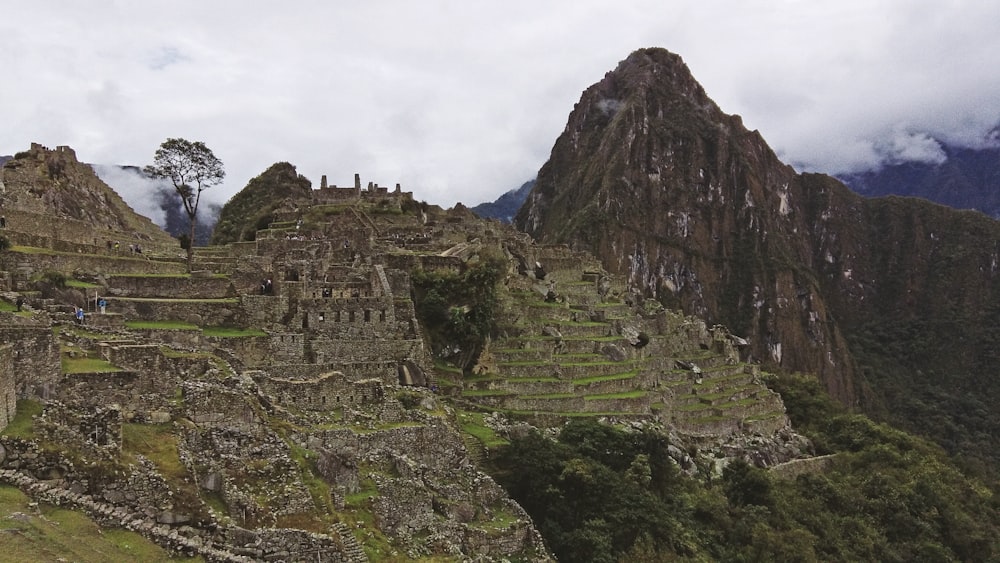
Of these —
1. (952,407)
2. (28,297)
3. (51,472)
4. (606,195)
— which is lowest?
(952,407)

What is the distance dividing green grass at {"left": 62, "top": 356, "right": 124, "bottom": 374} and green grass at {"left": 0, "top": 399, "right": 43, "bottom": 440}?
4.42ft

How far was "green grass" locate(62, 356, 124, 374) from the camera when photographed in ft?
50.5

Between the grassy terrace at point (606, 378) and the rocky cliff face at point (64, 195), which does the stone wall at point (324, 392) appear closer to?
the rocky cliff face at point (64, 195)

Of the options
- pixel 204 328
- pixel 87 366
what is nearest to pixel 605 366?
pixel 204 328

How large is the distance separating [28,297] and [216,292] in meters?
6.43

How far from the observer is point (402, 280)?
2933 centimetres

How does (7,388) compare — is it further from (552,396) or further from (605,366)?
(605,366)

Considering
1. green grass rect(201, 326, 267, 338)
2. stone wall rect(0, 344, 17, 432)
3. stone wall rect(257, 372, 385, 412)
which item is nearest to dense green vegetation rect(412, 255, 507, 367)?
stone wall rect(257, 372, 385, 412)

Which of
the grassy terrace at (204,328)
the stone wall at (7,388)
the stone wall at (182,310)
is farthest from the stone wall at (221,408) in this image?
the stone wall at (182,310)

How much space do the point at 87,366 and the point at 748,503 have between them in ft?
97.9

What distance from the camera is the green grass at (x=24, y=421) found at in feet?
41.0

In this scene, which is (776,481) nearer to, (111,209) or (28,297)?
(28,297)

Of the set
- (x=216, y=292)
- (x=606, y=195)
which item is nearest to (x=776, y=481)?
(x=216, y=292)

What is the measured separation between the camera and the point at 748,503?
33.6m
